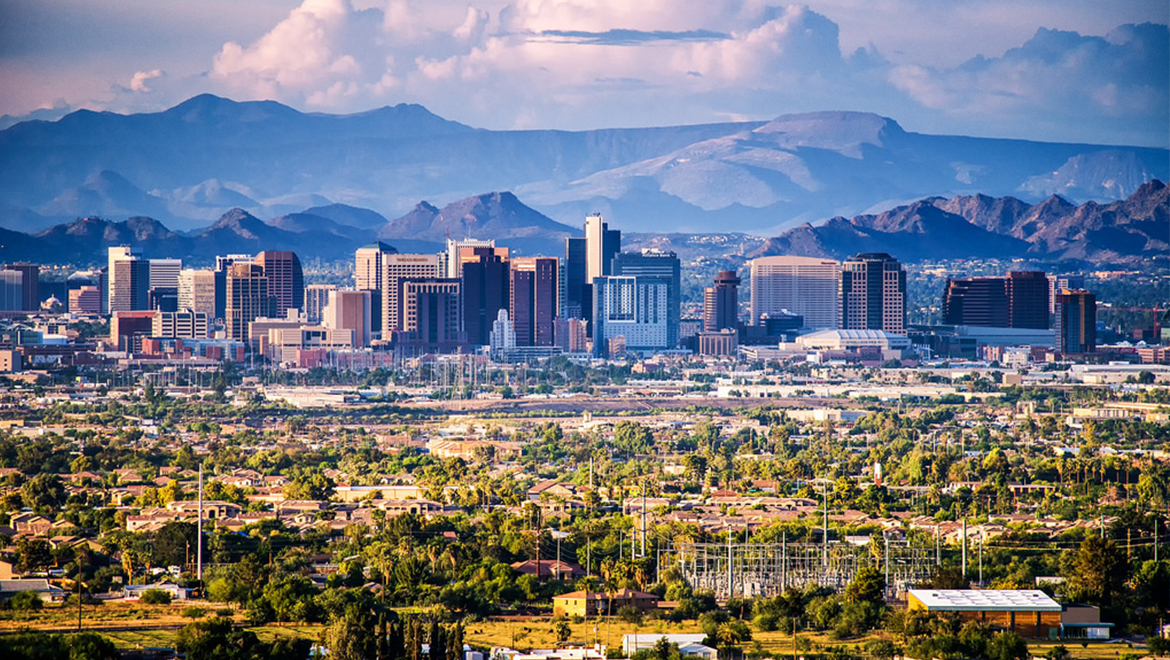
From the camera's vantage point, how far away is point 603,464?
44.3 metres

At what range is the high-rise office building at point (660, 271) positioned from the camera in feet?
348

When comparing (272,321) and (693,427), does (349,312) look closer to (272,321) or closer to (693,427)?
(272,321)

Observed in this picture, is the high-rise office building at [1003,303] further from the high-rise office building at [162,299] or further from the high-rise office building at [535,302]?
the high-rise office building at [162,299]

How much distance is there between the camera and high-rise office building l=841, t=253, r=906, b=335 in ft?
354

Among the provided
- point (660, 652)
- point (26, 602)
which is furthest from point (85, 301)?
point (660, 652)

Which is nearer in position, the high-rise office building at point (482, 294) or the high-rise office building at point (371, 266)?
the high-rise office building at point (482, 294)

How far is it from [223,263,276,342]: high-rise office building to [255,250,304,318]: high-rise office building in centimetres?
65

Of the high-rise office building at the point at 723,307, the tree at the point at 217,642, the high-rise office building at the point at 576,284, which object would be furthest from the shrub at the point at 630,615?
the high-rise office building at the point at 576,284

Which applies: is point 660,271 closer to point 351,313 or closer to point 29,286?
point 351,313

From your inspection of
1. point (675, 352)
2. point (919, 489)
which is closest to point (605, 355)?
point (675, 352)

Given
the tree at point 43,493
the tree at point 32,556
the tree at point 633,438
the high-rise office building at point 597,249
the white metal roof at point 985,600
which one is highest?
the high-rise office building at point 597,249

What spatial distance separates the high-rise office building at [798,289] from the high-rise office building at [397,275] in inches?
749

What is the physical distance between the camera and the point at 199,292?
112 meters

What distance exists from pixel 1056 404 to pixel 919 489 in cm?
2569
